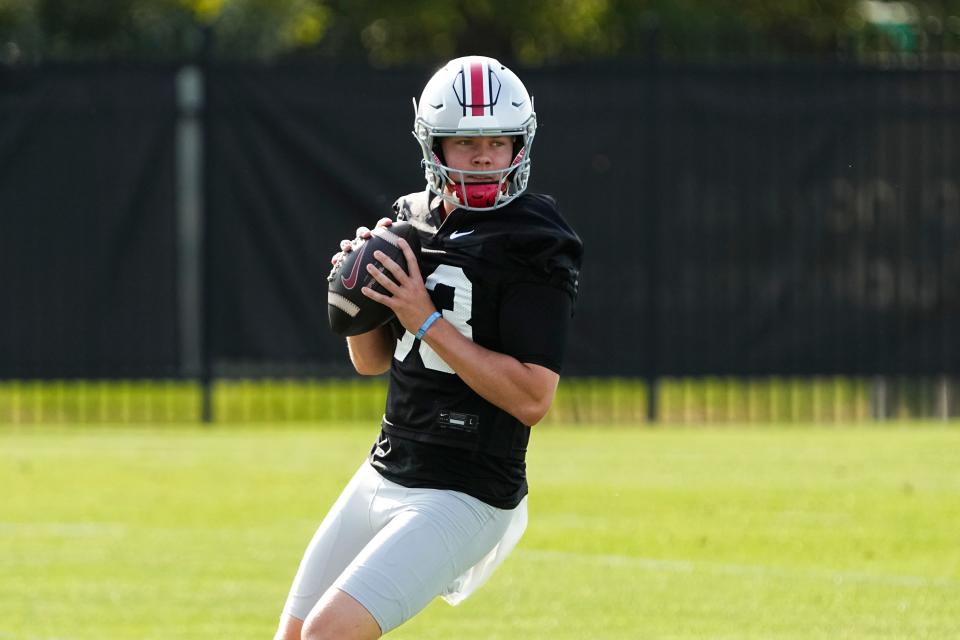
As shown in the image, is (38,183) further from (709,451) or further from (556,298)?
(556,298)

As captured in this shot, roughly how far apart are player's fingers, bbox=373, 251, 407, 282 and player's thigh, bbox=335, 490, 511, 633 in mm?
571

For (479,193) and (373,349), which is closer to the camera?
(479,193)

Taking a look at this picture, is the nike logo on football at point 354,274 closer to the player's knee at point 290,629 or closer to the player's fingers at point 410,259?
the player's fingers at point 410,259

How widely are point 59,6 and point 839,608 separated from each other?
793 inches

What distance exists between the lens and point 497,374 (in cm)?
468

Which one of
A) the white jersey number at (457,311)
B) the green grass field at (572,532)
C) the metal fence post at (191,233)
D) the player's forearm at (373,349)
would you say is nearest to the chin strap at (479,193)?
the white jersey number at (457,311)

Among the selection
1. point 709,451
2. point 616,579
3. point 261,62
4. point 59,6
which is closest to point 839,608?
point 616,579

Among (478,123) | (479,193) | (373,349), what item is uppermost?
(478,123)

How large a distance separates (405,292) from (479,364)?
0.94ft

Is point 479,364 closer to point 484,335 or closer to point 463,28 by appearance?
point 484,335

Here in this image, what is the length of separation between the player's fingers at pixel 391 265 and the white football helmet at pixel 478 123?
0.23 meters

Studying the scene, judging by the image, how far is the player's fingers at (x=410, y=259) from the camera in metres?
4.84

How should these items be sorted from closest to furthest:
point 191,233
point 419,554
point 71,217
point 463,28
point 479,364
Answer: point 419,554 → point 479,364 → point 71,217 → point 191,233 → point 463,28

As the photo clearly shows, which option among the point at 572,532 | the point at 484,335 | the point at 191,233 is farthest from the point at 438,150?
the point at 191,233
